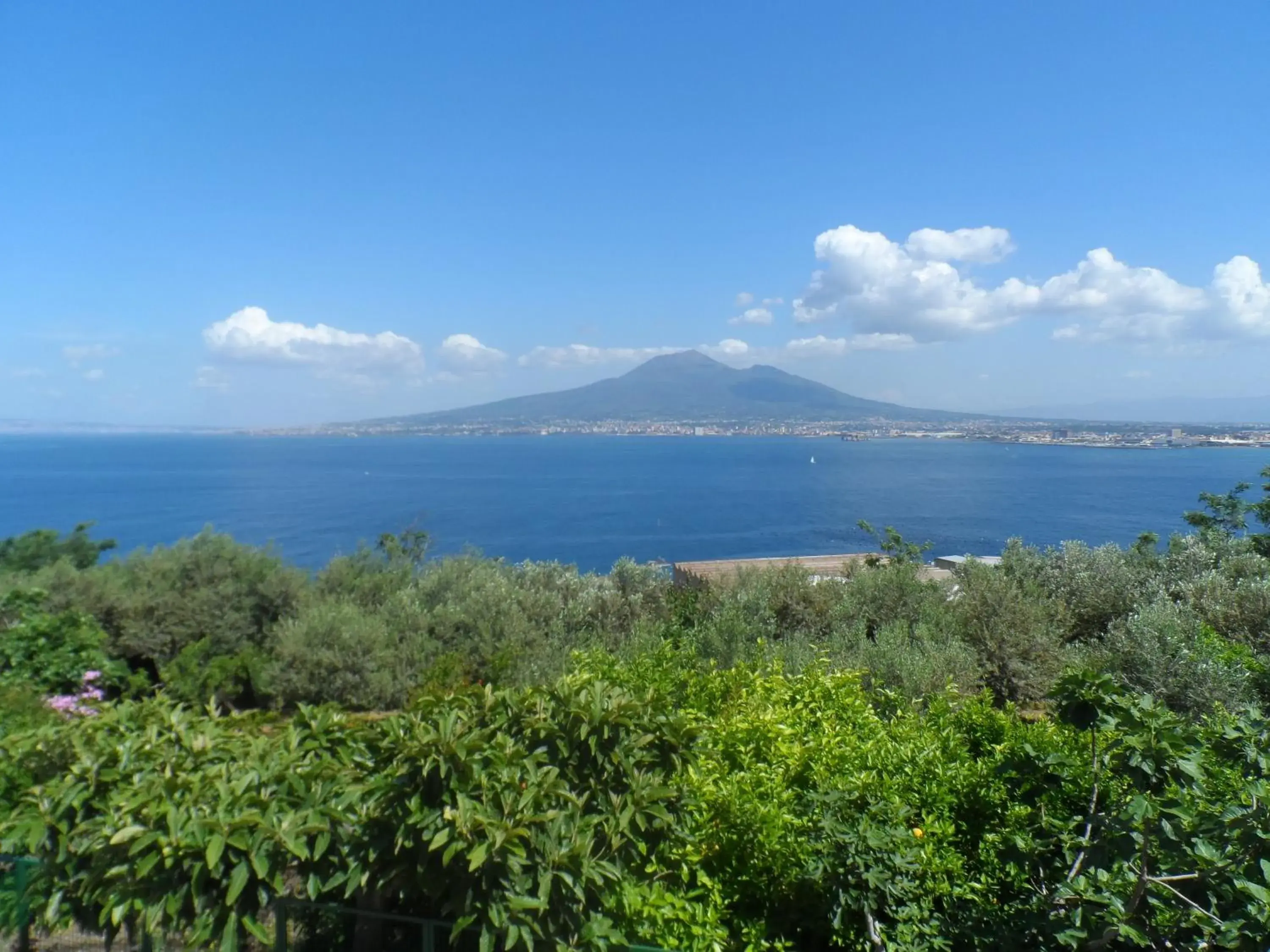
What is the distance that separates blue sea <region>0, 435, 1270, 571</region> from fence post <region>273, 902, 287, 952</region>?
56.5ft

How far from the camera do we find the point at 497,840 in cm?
246

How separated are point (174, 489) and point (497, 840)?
4076 inches

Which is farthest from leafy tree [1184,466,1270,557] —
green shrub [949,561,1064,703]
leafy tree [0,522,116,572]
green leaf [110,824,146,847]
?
leafy tree [0,522,116,572]

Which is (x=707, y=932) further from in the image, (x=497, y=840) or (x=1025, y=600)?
(x=1025, y=600)

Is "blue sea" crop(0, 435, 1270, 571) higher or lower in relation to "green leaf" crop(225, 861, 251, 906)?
lower

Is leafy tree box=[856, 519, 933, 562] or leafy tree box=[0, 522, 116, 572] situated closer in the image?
leafy tree box=[856, 519, 933, 562]

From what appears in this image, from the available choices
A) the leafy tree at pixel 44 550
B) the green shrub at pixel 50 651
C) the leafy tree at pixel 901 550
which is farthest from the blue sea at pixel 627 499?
the green shrub at pixel 50 651

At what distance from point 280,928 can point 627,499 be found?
3056 inches

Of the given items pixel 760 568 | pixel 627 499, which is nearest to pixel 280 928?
pixel 760 568

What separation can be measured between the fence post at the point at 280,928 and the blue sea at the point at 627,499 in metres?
17.2

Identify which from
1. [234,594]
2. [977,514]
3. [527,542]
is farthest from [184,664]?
[977,514]

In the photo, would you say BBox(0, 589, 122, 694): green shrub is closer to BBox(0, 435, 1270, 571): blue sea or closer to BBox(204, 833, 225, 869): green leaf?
BBox(204, 833, 225, 869): green leaf

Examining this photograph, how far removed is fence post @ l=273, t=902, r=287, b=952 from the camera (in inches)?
122

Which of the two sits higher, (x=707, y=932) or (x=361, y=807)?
(x=361, y=807)
